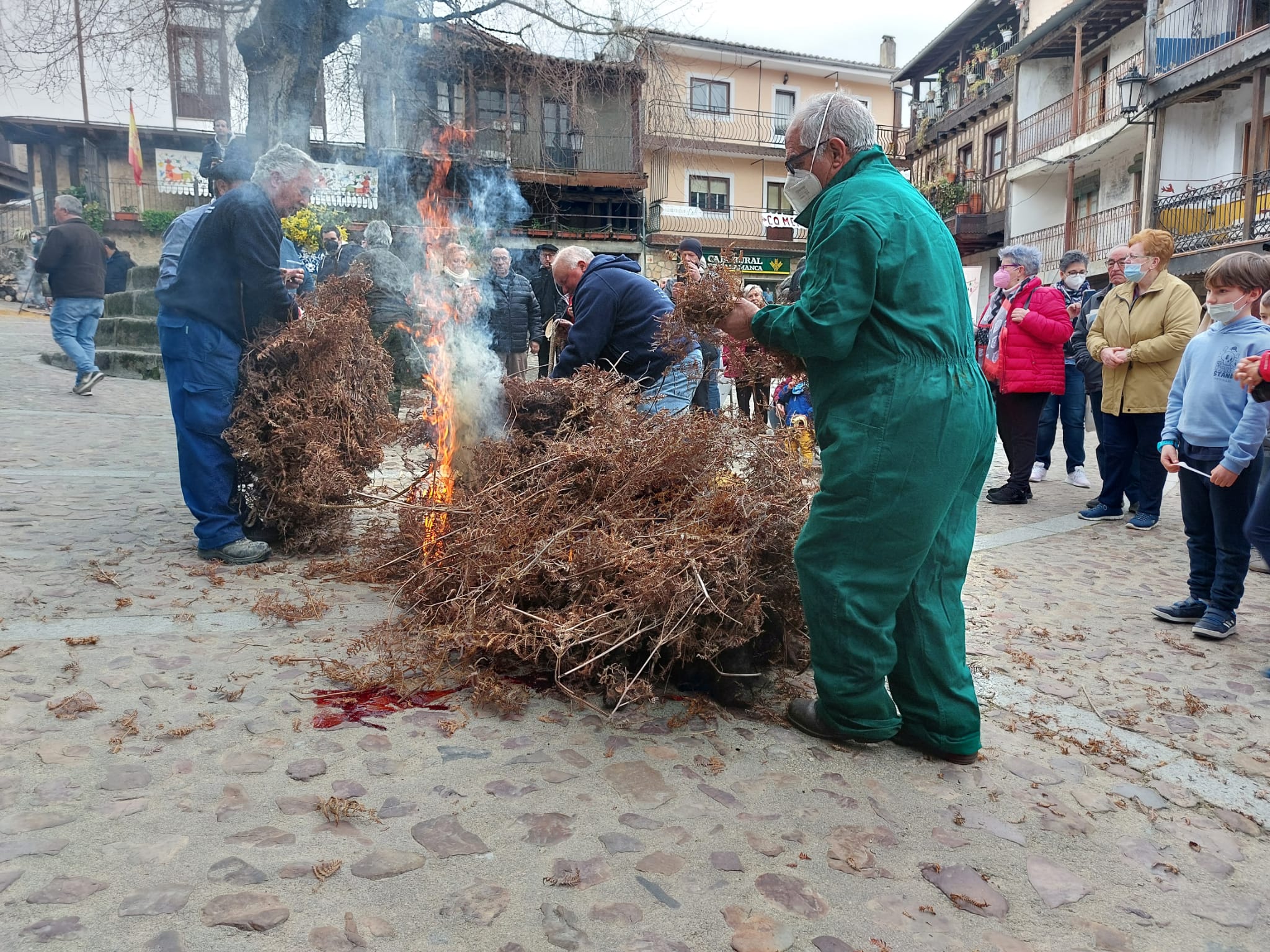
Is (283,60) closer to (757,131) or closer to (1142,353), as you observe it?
(1142,353)

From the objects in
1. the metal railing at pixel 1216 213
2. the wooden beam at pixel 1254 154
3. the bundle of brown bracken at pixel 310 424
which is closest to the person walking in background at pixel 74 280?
the bundle of brown bracken at pixel 310 424

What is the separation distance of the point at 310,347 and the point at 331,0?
8232 mm

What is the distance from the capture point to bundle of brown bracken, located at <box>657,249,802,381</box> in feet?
11.2

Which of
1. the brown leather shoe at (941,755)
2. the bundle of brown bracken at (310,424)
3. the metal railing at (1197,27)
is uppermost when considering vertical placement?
the metal railing at (1197,27)

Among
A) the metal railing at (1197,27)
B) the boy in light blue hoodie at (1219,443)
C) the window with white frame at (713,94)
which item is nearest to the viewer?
the boy in light blue hoodie at (1219,443)

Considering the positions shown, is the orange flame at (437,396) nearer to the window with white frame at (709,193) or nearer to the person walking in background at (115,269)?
the person walking in background at (115,269)

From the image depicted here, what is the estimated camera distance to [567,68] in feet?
47.4

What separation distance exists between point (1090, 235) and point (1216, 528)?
25089 mm

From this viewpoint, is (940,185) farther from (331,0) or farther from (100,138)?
(100,138)

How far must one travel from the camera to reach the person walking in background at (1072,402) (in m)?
9.09

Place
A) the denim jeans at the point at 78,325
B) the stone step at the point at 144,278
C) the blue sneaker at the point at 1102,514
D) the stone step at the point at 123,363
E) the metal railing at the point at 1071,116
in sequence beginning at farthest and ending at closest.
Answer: the metal railing at the point at 1071,116 < the stone step at the point at 144,278 < the stone step at the point at 123,363 < the denim jeans at the point at 78,325 < the blue sneaker at the point at 1102,514

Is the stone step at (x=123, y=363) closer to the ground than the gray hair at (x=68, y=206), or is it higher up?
closer to the ground

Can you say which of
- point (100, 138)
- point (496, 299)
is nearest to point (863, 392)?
point (496, 299)

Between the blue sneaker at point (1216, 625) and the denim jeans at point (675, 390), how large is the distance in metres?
2.89
